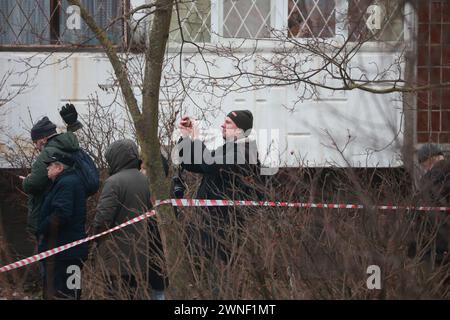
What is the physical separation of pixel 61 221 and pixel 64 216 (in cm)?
5

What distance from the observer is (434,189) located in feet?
14.7

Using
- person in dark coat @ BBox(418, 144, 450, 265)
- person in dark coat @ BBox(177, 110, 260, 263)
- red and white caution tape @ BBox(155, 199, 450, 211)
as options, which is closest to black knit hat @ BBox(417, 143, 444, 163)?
person in dark coat @ BBox(418, 144, 450, 265)

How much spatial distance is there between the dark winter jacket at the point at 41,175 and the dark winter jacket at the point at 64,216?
9 cm

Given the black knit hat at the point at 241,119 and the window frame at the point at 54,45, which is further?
the window frame at the point at 54,45

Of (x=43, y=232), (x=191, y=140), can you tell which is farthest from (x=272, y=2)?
(x=43, y=232)

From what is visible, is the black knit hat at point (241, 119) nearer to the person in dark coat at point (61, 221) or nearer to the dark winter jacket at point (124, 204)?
the dark winter jacket at point (124, 204)

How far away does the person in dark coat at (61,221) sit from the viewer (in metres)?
7.28

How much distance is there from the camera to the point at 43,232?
7.39 m

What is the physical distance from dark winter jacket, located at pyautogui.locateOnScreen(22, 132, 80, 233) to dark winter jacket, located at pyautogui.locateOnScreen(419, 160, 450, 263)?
3.32 meters

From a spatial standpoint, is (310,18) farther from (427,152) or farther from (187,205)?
(427,152)

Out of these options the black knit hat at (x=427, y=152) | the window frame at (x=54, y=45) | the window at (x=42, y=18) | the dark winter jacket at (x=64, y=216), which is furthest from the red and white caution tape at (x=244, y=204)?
the window at (x=42, y=18)

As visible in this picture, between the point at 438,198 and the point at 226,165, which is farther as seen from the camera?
the point at 226,165

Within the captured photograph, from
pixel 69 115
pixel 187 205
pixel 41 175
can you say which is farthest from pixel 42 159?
pixel 187 205

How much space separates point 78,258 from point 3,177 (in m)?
3.71
